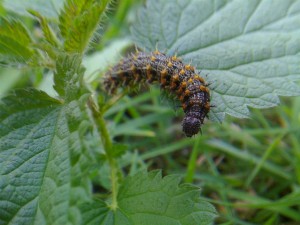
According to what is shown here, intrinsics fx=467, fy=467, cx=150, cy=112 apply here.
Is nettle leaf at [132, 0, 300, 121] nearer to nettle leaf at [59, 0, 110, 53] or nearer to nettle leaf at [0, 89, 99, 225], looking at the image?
nettle leaf at [59, 0, 110, 53]

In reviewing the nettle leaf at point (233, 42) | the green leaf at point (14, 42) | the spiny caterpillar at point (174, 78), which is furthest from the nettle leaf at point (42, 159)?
the nettle leaf at point (233, 42)

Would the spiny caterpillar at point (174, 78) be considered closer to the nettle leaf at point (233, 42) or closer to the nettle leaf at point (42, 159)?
the nettle leaf at point (233, 42)

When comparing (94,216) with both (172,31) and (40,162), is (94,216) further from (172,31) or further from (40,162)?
(172,31)

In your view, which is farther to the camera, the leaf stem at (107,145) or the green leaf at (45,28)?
the leaf stem at (107,145)

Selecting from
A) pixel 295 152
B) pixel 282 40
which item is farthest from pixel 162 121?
pixel 282 40

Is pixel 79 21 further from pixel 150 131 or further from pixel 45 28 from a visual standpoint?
pixel 150 131
